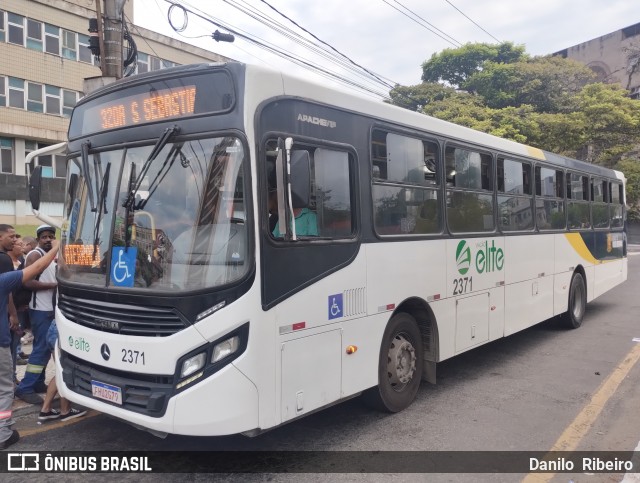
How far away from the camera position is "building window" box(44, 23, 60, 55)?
26312 mm

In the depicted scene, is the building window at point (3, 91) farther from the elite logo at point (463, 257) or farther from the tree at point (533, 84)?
the tree at point (533, 84)

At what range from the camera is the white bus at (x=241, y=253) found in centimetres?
356

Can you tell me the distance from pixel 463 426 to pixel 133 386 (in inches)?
120

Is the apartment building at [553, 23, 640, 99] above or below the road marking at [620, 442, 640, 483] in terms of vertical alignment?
above

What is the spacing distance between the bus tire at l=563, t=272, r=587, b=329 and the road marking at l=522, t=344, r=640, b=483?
7.65ft

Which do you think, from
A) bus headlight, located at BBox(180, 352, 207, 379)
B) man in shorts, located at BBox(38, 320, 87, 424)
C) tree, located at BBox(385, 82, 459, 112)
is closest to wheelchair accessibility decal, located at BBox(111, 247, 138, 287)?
bus headlight, located at BBox(180, 352, 207, 379)

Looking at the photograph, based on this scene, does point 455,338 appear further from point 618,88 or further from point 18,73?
point 618,88

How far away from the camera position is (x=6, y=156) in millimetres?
26438

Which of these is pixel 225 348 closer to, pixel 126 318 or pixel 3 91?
pixel 126 318

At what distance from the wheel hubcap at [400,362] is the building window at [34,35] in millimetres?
27861

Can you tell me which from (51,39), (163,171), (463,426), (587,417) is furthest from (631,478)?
(51,39)

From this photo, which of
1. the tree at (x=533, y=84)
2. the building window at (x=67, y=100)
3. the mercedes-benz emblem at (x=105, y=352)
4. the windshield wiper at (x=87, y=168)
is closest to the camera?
the mercedes-benz emblem at (x=105, y=352)

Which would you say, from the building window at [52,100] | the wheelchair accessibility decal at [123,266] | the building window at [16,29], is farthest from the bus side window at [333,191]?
the building window at [52,100]

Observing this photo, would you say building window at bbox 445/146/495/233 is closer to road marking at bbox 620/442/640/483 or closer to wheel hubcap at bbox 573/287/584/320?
road marking at bbox 620/442/640/483
